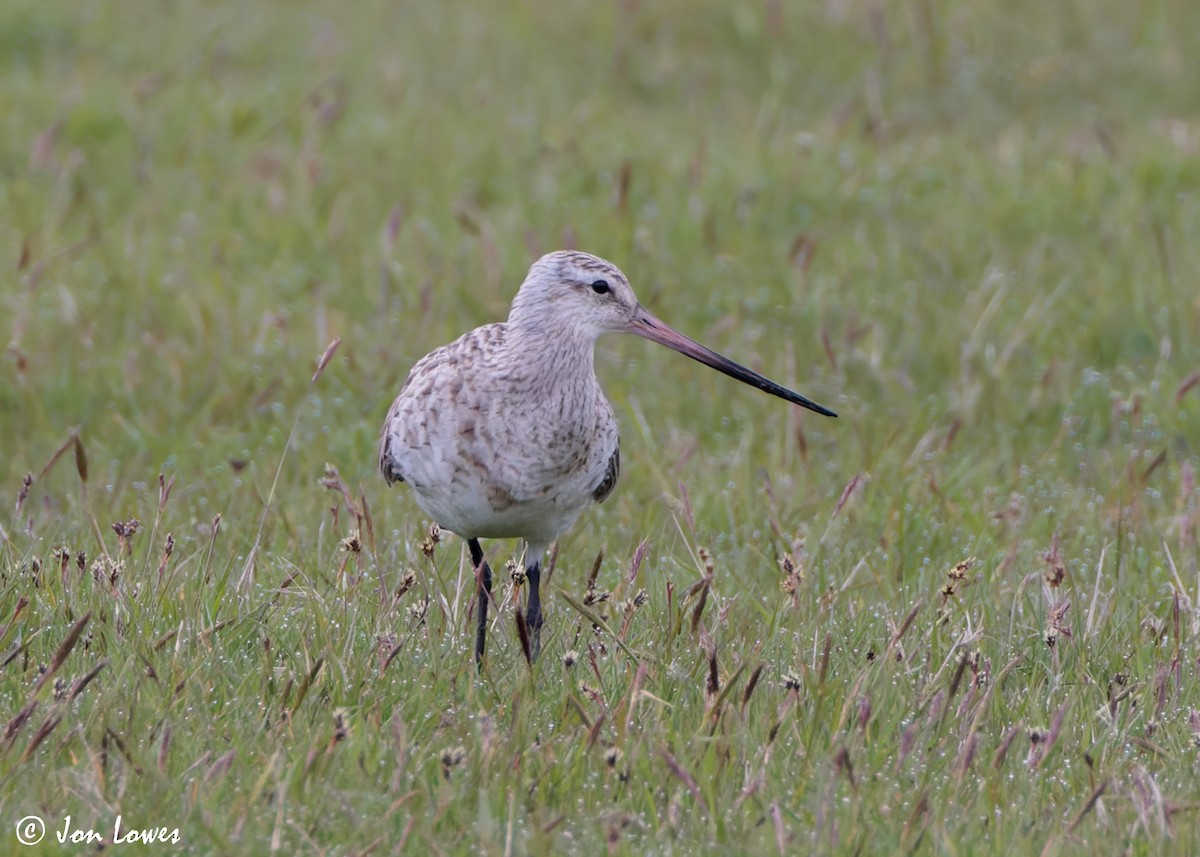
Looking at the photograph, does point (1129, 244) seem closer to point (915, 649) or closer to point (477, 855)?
point (915, 649)

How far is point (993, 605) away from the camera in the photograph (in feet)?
18.5

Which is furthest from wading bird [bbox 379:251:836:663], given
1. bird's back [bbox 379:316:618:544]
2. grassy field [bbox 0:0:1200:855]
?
grassy field [bbox 0:0:1200:855]

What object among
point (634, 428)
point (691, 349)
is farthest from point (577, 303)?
point (634, 428)

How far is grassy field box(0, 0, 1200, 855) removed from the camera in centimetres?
423

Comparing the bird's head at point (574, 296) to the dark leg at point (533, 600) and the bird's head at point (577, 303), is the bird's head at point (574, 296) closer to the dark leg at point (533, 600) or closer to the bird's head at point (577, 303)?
the bird's head at point (577, 303)

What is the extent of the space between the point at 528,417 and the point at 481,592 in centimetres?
55

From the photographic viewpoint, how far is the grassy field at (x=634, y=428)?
13.9ft

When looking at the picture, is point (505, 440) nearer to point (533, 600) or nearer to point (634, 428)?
point (533, 600)

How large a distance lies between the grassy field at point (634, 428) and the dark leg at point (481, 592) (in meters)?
0.06

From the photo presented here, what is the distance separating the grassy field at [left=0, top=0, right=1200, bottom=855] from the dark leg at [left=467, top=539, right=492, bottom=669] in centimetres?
6

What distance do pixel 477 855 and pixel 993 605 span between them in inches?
90.6

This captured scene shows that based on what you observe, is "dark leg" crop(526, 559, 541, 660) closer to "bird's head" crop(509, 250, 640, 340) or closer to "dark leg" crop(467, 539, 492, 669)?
"dark leg" crop(467, 539, 492, 669)

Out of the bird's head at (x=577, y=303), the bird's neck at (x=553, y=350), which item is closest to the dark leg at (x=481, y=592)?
the bird's neck at (x=553, y=350)

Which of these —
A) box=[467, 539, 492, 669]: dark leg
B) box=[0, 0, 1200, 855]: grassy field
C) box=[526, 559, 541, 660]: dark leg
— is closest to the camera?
box=[0, 0, 1200, 855]: grassy field
